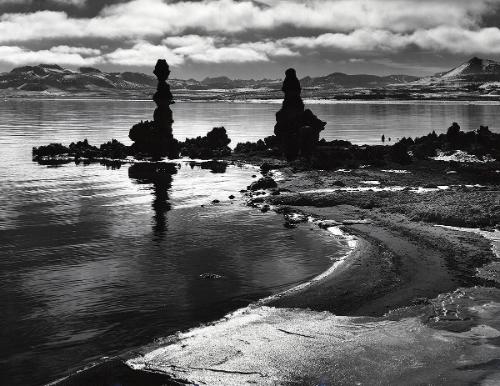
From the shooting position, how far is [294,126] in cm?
8325

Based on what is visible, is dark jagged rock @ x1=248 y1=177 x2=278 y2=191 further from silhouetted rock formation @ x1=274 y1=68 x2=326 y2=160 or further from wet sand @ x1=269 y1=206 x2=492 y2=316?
silhouetted rock formation @ x1=274 y1=68 x2=326 y2=160

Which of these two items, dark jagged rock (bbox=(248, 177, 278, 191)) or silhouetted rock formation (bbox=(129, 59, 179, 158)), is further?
silhouetted rock formation (bbox=(129, 59, 179, 158))

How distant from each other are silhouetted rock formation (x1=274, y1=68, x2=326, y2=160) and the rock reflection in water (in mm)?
18157

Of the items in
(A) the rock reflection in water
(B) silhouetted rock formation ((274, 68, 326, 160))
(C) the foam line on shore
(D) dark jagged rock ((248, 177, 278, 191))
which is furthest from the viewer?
(B) silhouetted rock formation ((274, 68, 326, 160))

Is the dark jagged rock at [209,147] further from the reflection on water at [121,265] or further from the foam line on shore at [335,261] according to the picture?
the foam line on shore at [335,261]

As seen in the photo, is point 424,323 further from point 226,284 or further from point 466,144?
point 466,144

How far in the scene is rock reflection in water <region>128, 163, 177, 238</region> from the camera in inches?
1645

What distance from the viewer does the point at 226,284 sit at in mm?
27891

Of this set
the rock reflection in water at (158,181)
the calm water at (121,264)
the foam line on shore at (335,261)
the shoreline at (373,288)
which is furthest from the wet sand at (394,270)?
the rock reflection in water at (158,181)

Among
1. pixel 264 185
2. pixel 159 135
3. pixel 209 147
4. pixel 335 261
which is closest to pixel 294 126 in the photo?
pixel 209 147

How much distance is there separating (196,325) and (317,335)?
525 centimetres

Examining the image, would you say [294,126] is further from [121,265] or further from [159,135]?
[121,265]

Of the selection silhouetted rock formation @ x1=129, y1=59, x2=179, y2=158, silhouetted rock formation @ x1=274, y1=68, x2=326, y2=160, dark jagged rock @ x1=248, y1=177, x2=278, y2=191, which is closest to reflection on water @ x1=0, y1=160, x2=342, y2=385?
dark jagged rock @ x1=248, y1=177, x2=278, y2=191

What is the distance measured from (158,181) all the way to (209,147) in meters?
30.0
